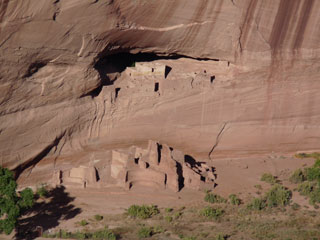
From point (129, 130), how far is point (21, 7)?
15.2ft

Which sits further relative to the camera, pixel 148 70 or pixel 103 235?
pixel 148 70

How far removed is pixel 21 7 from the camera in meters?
9.88

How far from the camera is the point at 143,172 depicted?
505 inches

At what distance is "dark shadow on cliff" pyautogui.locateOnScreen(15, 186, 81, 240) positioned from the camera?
11742 mm

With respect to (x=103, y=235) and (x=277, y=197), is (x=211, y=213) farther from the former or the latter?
(x=103, y=235)

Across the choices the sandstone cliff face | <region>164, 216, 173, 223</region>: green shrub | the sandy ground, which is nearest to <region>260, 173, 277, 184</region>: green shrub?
the sandy ground

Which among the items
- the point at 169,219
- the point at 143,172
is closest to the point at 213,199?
the point at 169,219

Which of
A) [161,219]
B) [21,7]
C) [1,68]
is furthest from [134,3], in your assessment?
[161,219]

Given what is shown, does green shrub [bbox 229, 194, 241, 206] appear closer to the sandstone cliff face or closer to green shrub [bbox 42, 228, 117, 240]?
the sandstone cliff face

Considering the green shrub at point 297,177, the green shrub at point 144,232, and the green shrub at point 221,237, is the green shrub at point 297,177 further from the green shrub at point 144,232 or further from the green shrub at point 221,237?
the green shrub at point 144,232

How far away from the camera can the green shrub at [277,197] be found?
1259 cm

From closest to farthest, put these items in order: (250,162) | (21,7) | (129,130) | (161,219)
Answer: (21,7) → (161,219) → (129,130) → (250,162)

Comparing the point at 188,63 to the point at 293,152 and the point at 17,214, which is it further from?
the point at 17,214

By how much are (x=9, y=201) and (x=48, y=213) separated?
4.77ft
